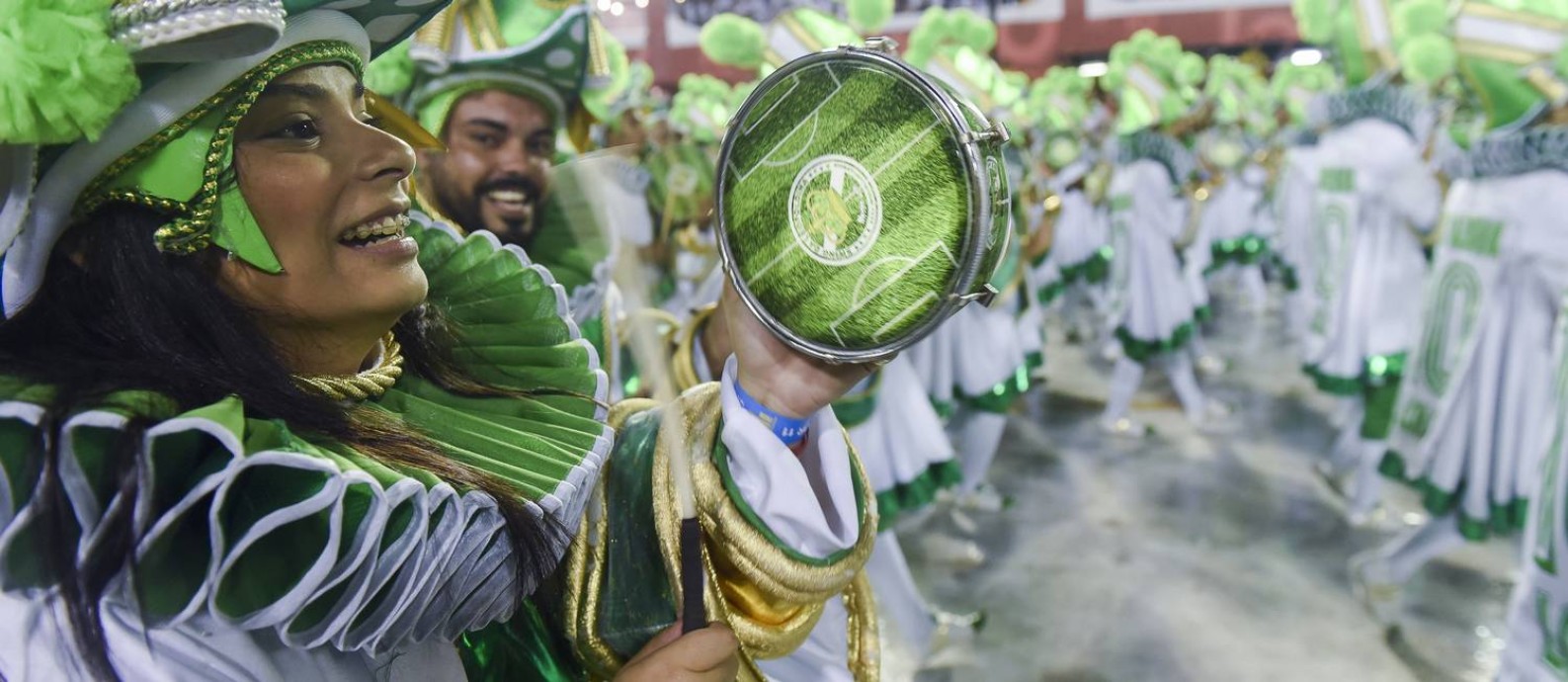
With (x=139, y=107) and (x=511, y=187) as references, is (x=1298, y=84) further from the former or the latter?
(x=139, y=107)

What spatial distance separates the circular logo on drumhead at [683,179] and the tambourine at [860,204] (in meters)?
1.98

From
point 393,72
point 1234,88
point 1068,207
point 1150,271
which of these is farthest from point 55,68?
point 1234,88

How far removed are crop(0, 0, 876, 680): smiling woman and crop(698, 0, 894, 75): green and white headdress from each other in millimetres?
2318

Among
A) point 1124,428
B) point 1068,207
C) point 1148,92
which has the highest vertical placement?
point 1148,92

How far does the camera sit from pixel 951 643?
3164 mm

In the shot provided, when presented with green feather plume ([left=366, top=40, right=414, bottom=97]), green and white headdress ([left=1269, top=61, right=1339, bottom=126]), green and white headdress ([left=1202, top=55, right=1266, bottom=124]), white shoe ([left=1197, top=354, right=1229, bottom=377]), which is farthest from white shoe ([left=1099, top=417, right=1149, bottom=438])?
green and white headdress ([left=1202, top=55, right=1266, bottom=124])

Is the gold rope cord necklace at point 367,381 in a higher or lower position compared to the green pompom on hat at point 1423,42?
lower

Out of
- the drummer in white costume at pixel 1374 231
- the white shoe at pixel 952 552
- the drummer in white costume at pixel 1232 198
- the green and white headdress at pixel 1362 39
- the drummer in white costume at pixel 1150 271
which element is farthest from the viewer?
the drummer in white costume at pixel 1232 198

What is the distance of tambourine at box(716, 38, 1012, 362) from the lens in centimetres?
82

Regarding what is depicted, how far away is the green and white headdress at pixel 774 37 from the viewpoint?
10.3 feet

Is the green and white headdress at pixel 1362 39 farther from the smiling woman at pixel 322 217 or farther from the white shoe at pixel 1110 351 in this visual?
the smiling woman at pixel 322 217

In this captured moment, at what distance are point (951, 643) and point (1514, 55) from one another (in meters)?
2.20

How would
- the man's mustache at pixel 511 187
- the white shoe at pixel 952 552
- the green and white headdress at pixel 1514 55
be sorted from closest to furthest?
the man's mustache at pixel 511 187 < the green and white headdress at pixel 1514 55 < the white shoe at pixel 952 552

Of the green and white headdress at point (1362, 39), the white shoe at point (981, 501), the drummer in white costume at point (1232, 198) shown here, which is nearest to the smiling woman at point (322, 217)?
the white shoe at point (981, 501)
